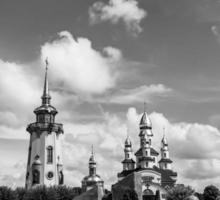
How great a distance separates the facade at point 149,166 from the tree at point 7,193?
77.3 ft

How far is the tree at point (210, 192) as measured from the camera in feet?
310

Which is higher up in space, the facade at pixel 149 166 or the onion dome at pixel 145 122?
the onion dome at pixel 145 122

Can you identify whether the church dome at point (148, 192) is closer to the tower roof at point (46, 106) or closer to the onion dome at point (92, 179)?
the onion dome at point (92, 179)

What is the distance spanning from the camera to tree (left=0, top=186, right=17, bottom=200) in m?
95.0

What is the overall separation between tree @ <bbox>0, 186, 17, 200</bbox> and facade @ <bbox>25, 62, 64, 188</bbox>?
9437 millimetres

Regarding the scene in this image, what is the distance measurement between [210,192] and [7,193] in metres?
41.4

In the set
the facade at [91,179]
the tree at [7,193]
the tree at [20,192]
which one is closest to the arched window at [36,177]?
the tree at [20,192]

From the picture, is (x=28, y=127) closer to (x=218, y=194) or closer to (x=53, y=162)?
(x=53, y=162)

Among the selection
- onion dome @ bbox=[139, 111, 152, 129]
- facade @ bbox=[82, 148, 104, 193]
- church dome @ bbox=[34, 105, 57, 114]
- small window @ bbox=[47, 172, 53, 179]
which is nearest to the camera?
small window @ bbox=[47, 172, 53, 179]

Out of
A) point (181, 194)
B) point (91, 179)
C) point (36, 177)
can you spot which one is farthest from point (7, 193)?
point (181, 194)

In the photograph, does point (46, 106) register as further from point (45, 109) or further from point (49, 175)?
point (49, 175)

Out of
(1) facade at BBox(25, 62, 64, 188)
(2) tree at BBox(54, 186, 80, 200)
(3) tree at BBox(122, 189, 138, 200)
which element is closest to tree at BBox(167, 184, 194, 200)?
(3) tree at BBox(122, 189, 138, 200)

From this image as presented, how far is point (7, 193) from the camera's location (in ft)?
315

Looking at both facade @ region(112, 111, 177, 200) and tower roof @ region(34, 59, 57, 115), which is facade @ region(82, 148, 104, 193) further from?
tower roof @ region(34, 59, 57, 115)
